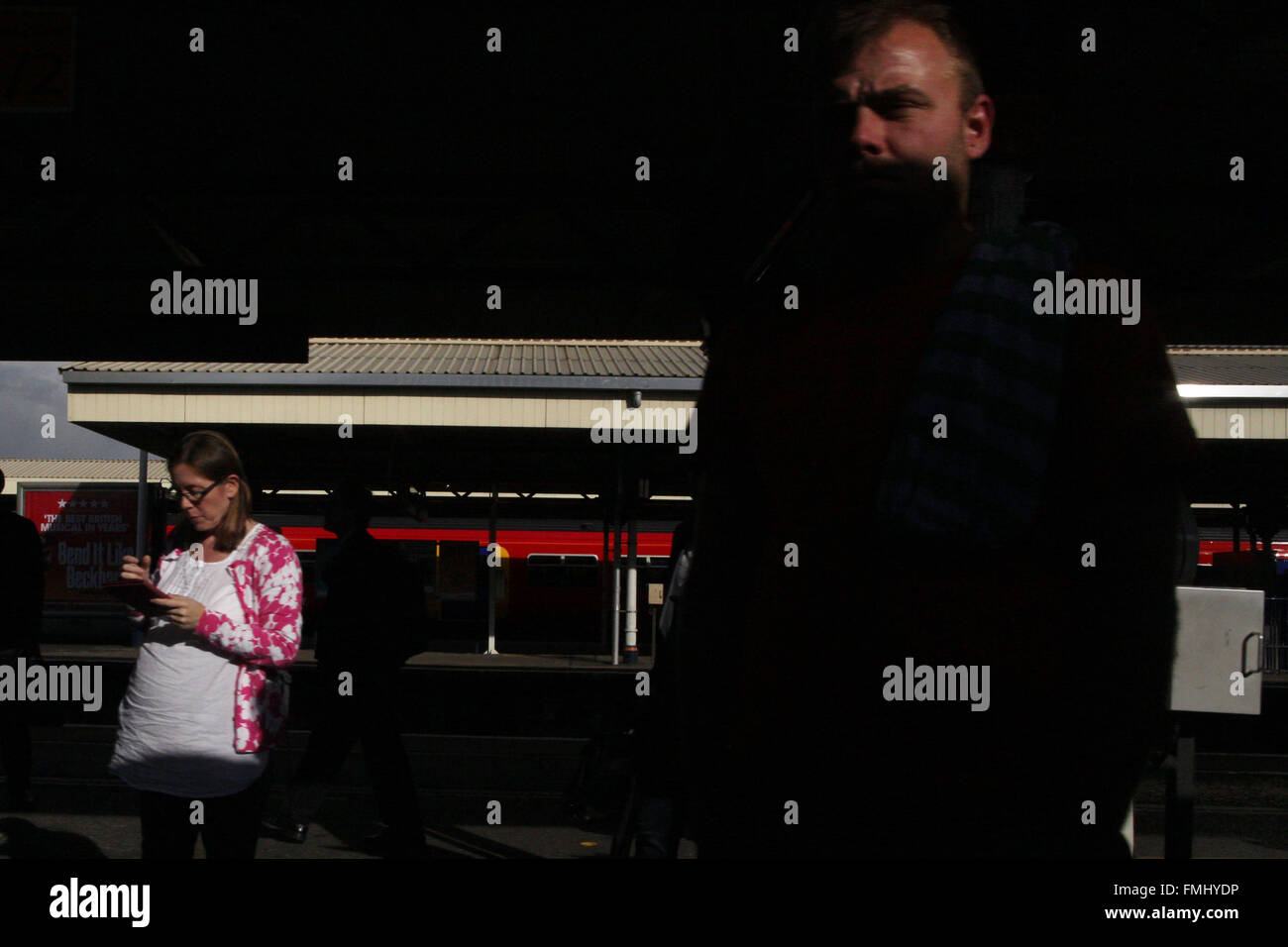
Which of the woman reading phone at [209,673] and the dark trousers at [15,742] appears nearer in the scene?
the woman reading phone at [209,673]

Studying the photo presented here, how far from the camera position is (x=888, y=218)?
1.10 metres

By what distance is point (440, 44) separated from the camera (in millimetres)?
5180

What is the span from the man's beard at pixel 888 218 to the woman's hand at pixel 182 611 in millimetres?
2539

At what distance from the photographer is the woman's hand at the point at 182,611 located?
3.12 metres

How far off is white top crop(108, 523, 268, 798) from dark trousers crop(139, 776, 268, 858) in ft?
0.10

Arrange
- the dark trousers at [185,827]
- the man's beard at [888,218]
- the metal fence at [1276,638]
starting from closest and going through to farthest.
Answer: the man's beard at [888,218] → the dark trousers at [185,827] → the metal fence at [1276,638]

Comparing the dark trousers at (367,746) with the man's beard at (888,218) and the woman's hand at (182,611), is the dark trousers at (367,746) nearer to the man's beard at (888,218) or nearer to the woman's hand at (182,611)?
the woman's hand at (182,611)

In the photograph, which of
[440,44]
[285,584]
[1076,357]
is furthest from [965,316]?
[440,44]

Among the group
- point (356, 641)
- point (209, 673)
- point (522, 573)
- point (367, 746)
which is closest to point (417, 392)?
point (356, 641)

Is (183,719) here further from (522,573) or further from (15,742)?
(522,573)

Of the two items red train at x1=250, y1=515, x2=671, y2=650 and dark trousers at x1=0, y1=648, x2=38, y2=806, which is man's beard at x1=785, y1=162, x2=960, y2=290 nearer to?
dark trousers at x1=0, y1=648, x2=38, y2=806

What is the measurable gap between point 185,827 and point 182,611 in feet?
1.94

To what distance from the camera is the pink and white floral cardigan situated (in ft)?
10.5

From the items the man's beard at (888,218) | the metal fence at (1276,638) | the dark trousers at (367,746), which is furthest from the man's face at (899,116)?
the metal fence at (1276,638)
